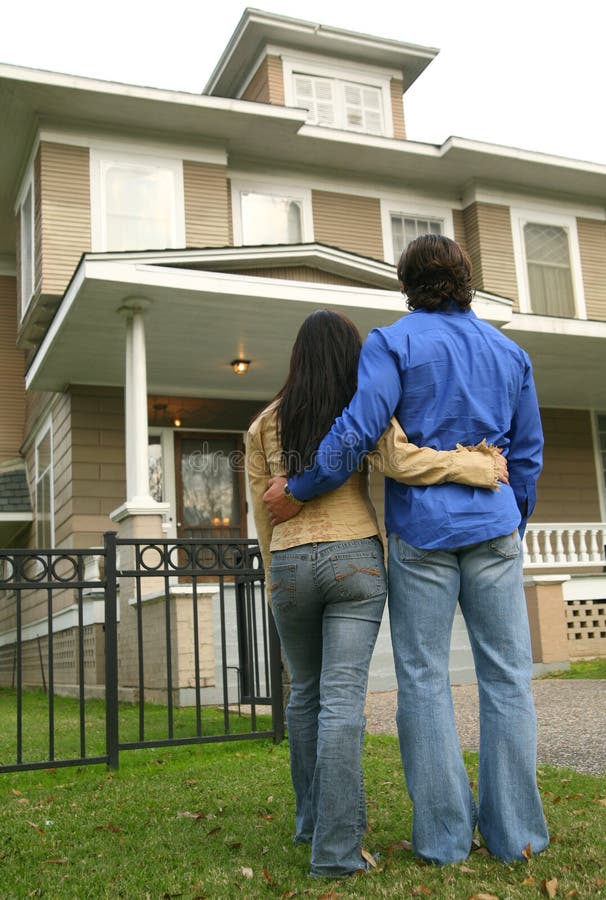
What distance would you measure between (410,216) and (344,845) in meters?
13.5

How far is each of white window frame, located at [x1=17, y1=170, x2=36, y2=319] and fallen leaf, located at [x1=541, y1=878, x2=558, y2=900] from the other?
38.5ft

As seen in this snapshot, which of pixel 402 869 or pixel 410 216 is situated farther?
pixel 410 216

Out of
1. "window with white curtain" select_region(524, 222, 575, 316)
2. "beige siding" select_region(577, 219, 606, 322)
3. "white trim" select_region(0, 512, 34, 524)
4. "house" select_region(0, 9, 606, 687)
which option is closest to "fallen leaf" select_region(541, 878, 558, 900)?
"house" select_region(0, 9, 606, 687)

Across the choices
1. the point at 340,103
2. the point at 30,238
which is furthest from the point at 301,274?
the point at 340,103

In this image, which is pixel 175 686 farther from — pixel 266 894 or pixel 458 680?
pixel 266 894

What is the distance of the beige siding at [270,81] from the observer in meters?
15.4

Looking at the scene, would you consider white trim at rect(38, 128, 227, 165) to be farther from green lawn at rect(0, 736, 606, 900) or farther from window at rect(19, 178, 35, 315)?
green lawn at rect(0, 736, 606, 900)

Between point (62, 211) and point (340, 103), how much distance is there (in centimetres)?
583

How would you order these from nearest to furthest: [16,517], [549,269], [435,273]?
1. [435,273]
2. [16,517]
3. [549,269]

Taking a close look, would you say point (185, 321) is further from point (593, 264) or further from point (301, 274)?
point (593, 264)

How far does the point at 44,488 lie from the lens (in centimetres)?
1399

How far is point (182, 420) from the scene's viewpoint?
13.6 metres

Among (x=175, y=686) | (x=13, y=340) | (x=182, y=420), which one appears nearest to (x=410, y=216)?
(x=182, y=420)

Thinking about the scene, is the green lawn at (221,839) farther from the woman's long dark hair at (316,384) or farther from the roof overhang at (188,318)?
the roof overhang at (188,318)
